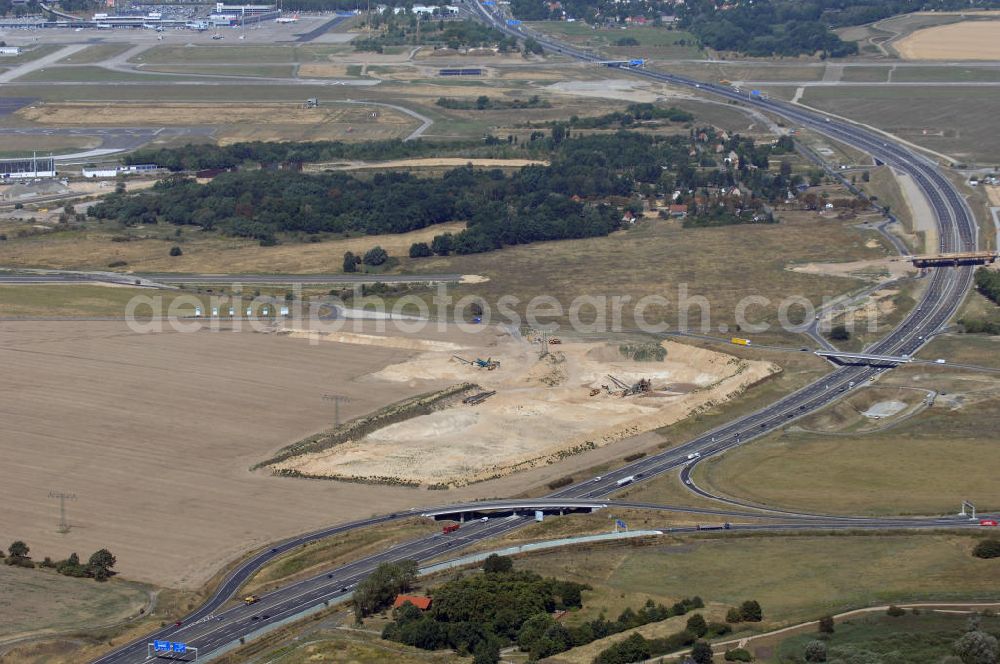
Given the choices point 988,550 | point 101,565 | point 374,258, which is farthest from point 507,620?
point 374,258

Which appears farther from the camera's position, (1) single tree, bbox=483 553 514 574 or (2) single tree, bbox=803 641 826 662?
(1) single tree, bbox=483 553 514 574

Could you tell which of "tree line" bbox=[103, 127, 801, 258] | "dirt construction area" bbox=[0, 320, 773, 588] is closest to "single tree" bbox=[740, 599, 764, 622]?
"dirt construction area" bbox=[0, 320, 773, 588]

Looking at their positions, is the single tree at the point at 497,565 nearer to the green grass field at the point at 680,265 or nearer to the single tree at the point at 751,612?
the single tree at the point at 751,612

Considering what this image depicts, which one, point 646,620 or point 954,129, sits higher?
point 954,129

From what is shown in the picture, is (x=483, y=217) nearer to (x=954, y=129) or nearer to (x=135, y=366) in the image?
(x=135, y=366)

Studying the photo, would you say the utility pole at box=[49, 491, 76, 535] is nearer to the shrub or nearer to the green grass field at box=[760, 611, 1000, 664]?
the green grass field at box=[760, 611, 1000, 664]

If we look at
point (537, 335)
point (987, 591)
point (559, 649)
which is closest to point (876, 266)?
point (537, 335)

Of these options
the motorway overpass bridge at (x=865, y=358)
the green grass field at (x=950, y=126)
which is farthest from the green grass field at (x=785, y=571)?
the green grass field at (x=950, y=126)
